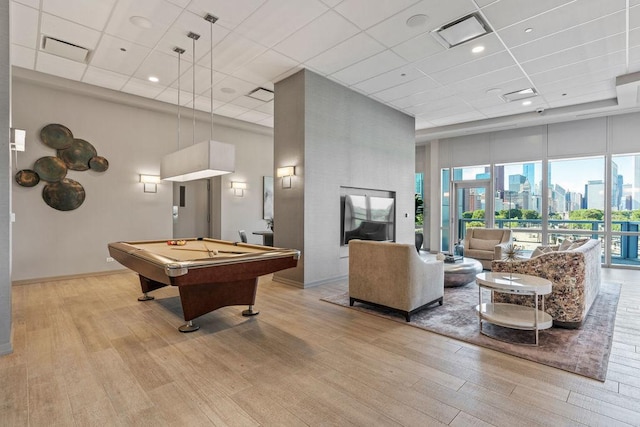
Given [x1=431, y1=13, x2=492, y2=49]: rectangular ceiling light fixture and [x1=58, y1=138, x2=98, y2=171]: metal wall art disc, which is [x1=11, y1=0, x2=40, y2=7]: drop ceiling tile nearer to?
[x1=58, y1=138, x2=98, y2=171]: metal wall art disc

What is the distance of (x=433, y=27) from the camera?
13.1 ft

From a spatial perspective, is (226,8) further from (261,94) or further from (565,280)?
(565,280)

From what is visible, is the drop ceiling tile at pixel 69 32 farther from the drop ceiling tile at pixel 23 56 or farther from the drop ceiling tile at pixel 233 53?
the drop ceiling tile at pixel 233 53

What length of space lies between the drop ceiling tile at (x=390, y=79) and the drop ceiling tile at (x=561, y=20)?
140cm

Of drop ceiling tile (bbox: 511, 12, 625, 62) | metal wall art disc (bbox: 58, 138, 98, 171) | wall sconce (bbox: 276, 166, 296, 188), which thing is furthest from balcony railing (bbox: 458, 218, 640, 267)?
metal wall art disc (bbox: 58, 138, 98, 171)

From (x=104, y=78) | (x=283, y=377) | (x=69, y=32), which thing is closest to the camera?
(x=283, y=377)

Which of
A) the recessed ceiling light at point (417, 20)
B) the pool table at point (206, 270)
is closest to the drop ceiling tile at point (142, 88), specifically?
the pool table at point (206, 270)

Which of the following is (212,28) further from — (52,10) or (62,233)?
(62,233)

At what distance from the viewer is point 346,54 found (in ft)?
15.4

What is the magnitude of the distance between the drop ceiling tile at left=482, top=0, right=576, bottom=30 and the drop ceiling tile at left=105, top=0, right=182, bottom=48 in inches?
141

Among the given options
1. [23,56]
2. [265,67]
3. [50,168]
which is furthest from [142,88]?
[265,67]

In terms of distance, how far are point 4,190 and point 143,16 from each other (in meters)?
2.43

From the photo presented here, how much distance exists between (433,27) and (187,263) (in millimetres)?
3940

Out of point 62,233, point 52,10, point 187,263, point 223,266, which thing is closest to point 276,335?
point 223,266
